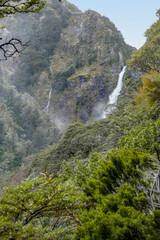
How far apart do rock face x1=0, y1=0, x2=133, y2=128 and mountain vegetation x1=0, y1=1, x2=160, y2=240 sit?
48 cm

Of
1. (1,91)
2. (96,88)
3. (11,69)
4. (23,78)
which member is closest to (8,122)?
(1,91)

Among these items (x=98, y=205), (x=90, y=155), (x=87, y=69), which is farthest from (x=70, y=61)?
(x=98, y=205)

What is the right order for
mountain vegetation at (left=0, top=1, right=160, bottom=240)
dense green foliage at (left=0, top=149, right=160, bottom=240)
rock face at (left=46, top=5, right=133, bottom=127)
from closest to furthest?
1. dense green foliage at (left=0, top=149, right=160, bottom=240)
2. mountain vegetation at (left=0, top=1, right=160, bottom=240)
3. rock face at (left=46, top=5, right=133, bottom=127)

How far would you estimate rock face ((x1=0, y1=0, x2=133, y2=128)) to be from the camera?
62.9 metres

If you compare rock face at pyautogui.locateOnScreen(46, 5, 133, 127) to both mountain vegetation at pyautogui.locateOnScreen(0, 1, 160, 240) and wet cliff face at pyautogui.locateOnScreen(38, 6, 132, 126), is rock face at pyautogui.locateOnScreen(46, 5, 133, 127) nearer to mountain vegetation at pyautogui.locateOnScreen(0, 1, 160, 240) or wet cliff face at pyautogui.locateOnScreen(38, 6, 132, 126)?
wet cliff face at pyautogui.locateOnScreen(38, 6, 132, 126)

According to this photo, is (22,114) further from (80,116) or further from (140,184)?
(140,184)

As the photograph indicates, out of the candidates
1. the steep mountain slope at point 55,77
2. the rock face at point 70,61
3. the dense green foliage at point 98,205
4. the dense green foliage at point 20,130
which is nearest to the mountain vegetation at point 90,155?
the dense green foliage at point 98,205

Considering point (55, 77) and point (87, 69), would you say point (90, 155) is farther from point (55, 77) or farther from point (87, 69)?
point (55, 77)

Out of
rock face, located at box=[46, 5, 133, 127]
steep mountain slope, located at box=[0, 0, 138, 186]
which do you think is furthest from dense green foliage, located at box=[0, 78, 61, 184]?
rock face, located at box=[46, 5, 133, 127]

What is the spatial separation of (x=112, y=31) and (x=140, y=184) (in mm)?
77588

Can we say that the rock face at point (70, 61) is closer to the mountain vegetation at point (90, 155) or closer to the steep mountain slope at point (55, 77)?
the steep mountain slope at point (55, 77)

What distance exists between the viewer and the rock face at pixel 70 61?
6288 centimetres

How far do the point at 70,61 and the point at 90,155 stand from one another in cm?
7575

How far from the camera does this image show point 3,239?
149 inches
